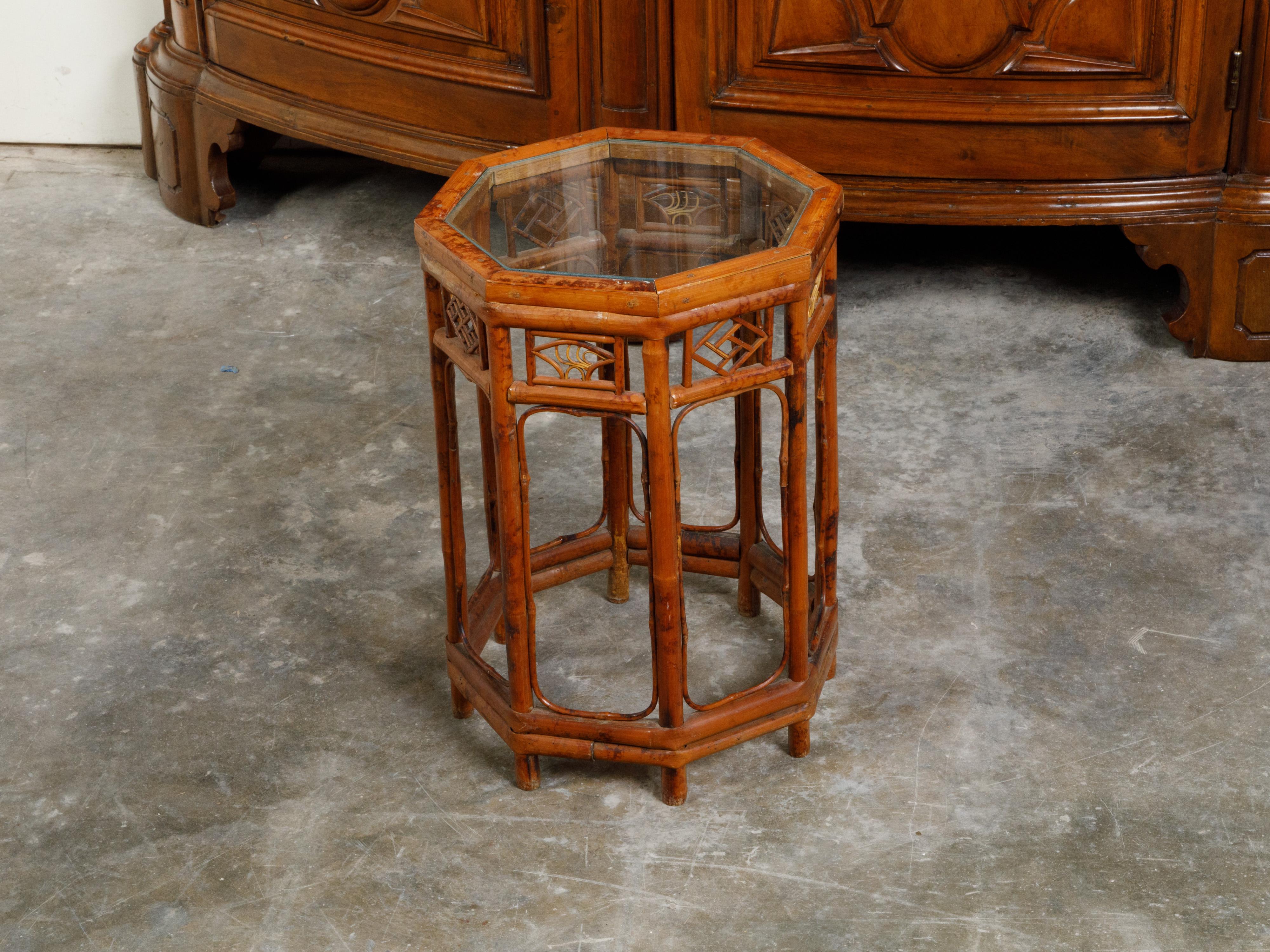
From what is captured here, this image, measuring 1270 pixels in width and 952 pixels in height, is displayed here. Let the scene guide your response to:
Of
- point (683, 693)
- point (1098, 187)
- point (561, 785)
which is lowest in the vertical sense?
point (561, 785)

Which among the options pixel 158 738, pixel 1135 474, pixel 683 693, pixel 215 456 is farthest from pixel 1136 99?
pixel 158 738

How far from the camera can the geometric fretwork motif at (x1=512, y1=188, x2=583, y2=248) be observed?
263 cm

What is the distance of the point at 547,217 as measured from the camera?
2.66 m

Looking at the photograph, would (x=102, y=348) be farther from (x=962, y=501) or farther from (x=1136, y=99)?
(x=1136, y=99)

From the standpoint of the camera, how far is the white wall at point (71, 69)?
5207mm

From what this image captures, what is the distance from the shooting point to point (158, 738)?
276 centimetres

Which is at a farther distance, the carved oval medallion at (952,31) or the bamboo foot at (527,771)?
the carved oval medallion at (952,31)

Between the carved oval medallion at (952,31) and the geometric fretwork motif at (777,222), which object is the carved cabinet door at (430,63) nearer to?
the carved oval medallion at (952,31)

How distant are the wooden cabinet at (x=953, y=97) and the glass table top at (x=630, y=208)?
1.13 metres

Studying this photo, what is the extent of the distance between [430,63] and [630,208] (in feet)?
5.12

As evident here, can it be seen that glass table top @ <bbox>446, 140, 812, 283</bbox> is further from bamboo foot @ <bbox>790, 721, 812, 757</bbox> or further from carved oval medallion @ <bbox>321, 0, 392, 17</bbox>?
carved oval medallion @ <bbox>321, 0, 392, 17</bbox>

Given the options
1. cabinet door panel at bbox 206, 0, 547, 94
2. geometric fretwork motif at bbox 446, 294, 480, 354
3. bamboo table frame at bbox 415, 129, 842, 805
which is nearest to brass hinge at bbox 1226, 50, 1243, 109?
bamboo table frame at bbox 415, 129, 842, 805

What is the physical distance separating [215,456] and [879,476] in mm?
1467

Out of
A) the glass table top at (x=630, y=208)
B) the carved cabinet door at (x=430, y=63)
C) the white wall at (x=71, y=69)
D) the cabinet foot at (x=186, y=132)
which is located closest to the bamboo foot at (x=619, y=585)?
the glass table top at (x=630, y=208)
